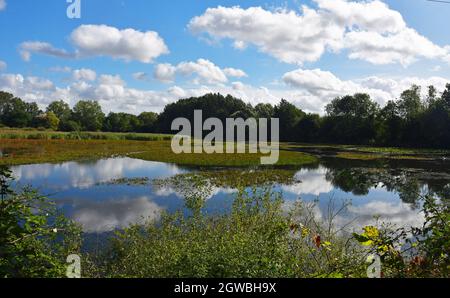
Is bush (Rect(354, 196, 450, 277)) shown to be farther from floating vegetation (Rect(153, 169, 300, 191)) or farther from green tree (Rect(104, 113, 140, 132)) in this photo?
green tree (Rect(104, 113, 140, 132))

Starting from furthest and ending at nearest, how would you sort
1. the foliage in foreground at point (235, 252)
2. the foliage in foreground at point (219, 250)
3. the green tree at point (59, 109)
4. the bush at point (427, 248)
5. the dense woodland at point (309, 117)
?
the green tree at point (59, 109), the dense woodland at point (309, 117), the foliage in foreground at point (235, 252), the foliage in foreground at point (219, 250), the bush at point (427, 248)

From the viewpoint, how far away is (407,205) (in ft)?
50.4

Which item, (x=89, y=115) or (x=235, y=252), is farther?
(x=89, y=115)

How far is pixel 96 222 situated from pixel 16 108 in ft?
256

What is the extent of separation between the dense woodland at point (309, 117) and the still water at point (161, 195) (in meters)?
30.9

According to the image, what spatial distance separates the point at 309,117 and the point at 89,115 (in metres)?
50.7

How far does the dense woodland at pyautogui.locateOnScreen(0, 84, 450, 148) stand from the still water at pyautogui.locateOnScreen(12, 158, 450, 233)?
30857 mm

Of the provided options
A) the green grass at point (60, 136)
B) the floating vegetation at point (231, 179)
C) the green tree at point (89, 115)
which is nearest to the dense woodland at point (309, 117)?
the green tree at point (89, 115)

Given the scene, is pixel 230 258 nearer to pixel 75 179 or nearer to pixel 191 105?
pixel 75 179

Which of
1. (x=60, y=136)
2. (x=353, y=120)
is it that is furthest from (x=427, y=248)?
(x=353, y=120)

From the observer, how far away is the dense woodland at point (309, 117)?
54.4m

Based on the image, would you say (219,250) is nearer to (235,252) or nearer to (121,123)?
(235,252)

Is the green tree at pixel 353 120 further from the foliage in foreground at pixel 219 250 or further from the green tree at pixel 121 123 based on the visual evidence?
the foliage in foreground at pixel 219 250

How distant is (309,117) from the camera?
74.2m
